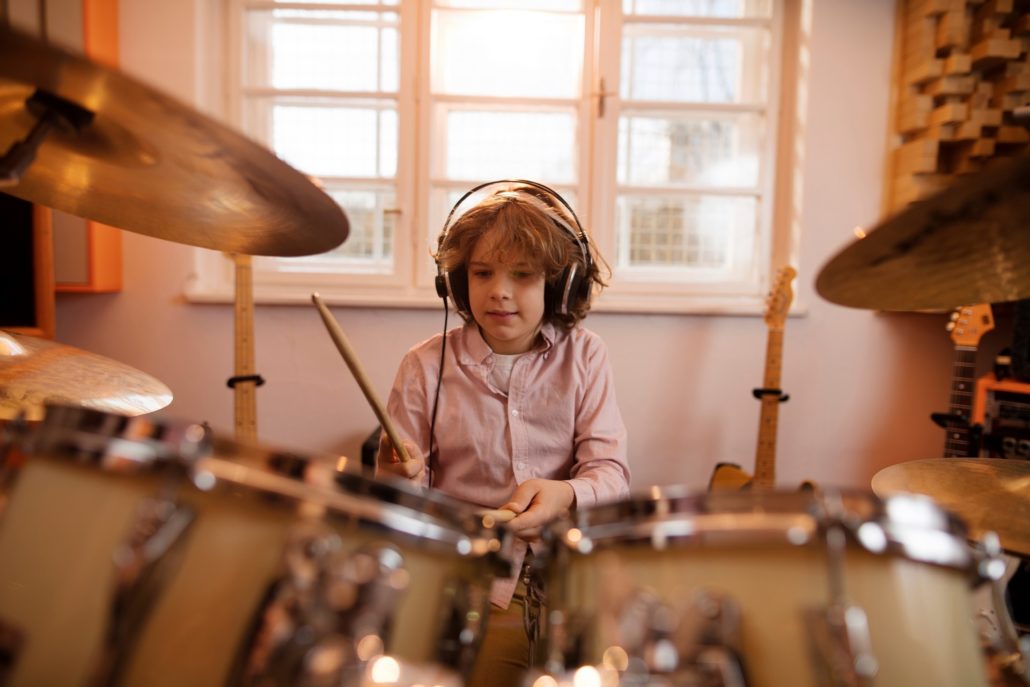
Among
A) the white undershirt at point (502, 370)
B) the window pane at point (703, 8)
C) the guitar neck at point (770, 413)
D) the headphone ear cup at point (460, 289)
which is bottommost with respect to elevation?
the guitar neck at point (770, 413)

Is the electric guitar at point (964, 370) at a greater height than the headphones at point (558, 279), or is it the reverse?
the headphones at point (558, 279)

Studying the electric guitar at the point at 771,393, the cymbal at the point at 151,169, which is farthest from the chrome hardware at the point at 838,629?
the electric guitar at the point at 771,393

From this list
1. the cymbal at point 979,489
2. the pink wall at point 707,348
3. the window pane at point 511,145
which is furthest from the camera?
the window pane at point 511,145

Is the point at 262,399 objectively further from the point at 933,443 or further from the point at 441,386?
the point at 933,443

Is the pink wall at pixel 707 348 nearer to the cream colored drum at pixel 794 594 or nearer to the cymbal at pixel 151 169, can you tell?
the cymbal at pixel 151 169

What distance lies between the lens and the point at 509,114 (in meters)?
1.82

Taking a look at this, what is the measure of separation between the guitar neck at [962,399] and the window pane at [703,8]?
3.56 feet

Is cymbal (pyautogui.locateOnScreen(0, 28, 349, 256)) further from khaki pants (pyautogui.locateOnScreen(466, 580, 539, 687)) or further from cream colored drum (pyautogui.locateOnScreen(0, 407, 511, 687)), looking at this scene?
khaki pants (pyautogui.locateOnScreen(466, 580, 539, 687))

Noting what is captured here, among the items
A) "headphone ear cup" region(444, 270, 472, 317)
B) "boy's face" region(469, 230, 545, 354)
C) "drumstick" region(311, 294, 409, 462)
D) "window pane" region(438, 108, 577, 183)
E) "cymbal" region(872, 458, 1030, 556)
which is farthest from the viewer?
"window pane" region(438, 108, 577, 183)

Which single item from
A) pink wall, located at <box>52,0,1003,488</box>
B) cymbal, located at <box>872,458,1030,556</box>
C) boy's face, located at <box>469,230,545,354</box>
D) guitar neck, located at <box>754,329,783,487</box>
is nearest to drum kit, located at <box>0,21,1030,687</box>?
cymbal, located at <box>872,458,1030,556</box>

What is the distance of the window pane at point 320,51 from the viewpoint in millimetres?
1792

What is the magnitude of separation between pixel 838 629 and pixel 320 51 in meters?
1.90

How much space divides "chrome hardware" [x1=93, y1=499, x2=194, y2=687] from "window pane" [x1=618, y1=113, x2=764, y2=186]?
1.63 m

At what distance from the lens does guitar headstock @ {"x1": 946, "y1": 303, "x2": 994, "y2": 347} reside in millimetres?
1492
